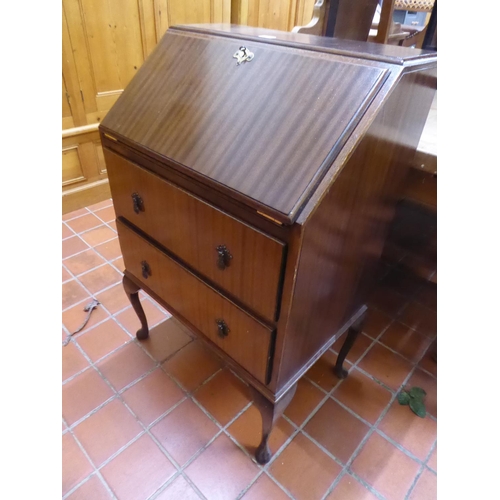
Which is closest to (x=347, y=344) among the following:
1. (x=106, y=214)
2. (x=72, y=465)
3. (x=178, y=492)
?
(x=178, y=492)

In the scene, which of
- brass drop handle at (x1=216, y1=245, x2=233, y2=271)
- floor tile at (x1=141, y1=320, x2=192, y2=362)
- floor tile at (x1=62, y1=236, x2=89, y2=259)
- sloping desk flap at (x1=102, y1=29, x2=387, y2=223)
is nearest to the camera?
sloping desk flap at (x1=102, y1=29, x2=387, y2=223)

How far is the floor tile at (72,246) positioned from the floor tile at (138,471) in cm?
114

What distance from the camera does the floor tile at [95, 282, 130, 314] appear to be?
65.5 inches

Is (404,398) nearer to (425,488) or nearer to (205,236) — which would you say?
(425,488)

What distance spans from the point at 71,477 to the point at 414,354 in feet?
4.29

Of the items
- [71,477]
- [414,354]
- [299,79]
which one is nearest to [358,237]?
[299,79]

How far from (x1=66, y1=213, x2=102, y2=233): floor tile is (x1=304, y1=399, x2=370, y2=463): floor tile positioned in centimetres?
162

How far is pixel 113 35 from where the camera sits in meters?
2.01

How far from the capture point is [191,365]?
56.4 inches

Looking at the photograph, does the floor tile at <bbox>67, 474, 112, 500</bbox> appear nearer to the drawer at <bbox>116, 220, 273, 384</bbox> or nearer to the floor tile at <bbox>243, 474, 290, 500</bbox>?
the floor tile at <bbox>243, 474, 290, 500</bbox>

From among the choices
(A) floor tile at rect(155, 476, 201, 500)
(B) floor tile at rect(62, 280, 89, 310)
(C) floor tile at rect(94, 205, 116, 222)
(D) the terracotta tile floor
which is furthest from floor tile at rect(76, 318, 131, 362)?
(C) floor tile at rect(94, 205, 116, 222)

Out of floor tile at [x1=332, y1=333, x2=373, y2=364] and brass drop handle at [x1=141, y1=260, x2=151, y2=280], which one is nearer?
brass drop handle at [x1=141, y1=260, x2=151, y2=280]

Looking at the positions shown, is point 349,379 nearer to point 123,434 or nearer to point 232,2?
point 123,434

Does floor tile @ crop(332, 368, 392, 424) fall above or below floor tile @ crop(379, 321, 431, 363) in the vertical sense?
above
